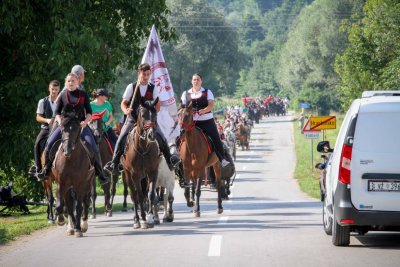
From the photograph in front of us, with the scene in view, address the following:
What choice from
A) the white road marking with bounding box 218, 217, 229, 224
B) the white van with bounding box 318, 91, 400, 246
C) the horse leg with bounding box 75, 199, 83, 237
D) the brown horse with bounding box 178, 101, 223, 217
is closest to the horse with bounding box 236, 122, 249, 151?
the brown horse with bounding box 178, 101, 223, 217

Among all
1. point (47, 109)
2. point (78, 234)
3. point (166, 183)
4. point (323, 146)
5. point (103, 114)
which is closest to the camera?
point (323, 146)

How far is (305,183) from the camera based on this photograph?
41.0 m

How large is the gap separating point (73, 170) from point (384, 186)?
5.40 metres

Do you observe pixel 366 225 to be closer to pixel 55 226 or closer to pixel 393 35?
pixel 55 226

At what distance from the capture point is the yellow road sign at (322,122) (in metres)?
44.8

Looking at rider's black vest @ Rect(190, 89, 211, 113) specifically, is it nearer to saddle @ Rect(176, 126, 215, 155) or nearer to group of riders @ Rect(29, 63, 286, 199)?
group of riders @ Rect(29, 63, 286, 199)

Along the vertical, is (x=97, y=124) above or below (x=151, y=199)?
above

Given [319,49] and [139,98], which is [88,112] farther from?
[319,49]

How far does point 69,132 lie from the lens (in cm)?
1680

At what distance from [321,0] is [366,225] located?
383ft

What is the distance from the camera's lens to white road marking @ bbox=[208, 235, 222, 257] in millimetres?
13888

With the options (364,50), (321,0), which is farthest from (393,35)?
(321,0)

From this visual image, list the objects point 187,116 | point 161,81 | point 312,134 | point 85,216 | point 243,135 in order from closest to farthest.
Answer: point 85,216, point 187,116, point 161,81, point 312,134, point 243,135

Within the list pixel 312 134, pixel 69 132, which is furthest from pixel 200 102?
pixel 312 134
